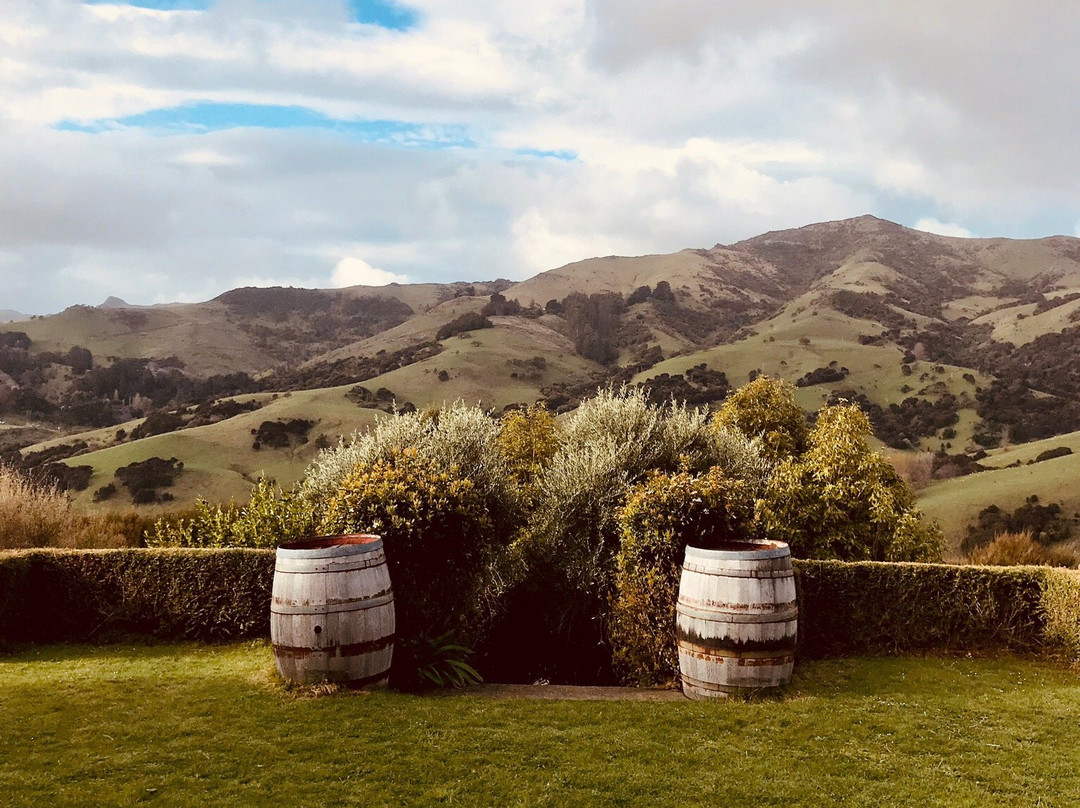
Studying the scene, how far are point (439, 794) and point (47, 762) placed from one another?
3.46 m

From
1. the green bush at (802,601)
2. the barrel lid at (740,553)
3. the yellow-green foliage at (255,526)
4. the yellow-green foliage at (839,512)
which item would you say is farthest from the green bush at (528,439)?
the barrel lid at (740,553)

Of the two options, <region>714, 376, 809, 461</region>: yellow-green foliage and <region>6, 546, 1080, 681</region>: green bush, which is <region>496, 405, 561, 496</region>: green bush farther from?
<region>6, 546, 1080, 681</region>: green bush

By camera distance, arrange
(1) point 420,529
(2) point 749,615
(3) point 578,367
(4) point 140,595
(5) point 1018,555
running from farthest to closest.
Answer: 1. (3) point 578,367
2. (5) point 1018,555
3. (4) point 140,595
4. (1) point 420,529
5. (2) point 749,615

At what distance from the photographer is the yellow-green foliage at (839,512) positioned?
50.9 ft

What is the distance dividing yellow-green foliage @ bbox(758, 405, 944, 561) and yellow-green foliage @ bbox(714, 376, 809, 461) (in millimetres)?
3481

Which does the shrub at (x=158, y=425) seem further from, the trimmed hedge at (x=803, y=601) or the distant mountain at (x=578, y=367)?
the trimmed hedge at (x=803, y=601)

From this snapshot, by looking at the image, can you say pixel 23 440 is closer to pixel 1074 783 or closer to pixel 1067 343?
pixel 1074 783

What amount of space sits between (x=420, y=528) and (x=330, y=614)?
1.90 meters

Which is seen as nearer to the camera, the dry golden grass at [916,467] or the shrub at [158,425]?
the dry golden grass at [916,467]

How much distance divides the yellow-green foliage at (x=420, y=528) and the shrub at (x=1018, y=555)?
1092 centimetres

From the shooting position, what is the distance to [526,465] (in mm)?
17328

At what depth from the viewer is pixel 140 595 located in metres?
11.8

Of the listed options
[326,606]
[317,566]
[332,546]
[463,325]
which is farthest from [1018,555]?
[463,325]

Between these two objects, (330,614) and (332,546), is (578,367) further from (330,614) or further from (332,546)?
(330,614)
